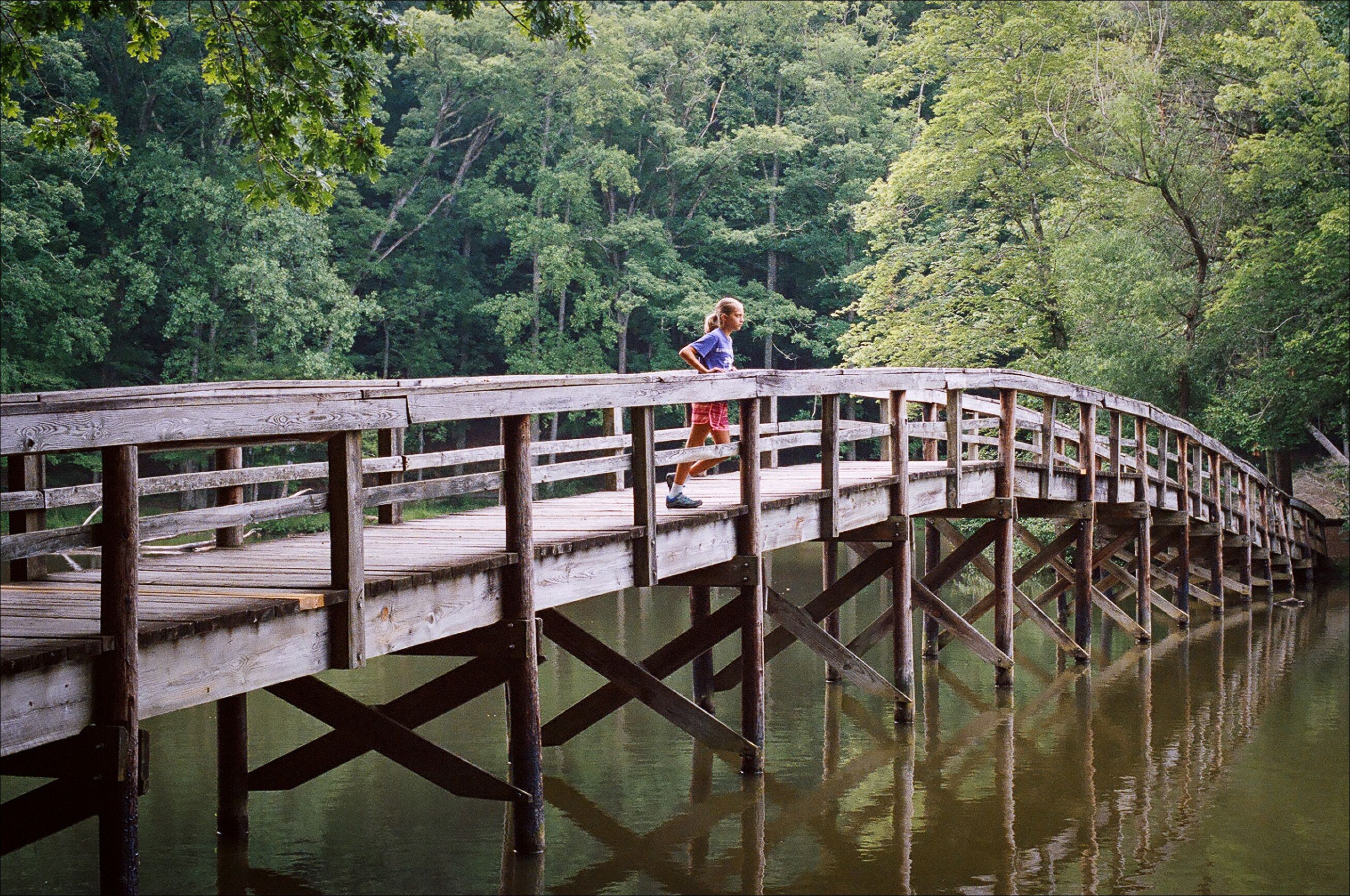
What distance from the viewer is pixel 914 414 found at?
27.3 metres

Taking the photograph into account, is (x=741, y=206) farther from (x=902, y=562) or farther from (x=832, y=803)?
(x=832, y=803)

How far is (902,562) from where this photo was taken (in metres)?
10.9

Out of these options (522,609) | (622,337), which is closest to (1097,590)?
(522,609)

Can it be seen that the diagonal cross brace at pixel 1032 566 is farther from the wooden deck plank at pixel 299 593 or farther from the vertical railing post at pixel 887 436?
the wooden deck plank at pixel 299 593

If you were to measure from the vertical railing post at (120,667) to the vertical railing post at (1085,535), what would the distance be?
36.6 ft

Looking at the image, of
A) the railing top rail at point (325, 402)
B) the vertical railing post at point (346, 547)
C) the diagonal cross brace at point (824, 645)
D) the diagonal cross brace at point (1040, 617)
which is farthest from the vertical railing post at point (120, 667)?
the diagonal cross brace at point (1040, 617)

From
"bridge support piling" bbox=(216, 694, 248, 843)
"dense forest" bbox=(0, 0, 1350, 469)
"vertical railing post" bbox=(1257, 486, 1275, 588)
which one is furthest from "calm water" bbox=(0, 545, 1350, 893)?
"vertical railing post" bbox=(1257, 486, 1275, 588)

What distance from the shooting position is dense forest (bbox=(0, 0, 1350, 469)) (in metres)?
21.2

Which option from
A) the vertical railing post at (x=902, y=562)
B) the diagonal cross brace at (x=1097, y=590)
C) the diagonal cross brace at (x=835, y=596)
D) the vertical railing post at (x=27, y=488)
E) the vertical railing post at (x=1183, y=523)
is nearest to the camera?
the vertical railing post at (x=27, y=488)

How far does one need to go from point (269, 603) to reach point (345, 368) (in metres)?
27.3

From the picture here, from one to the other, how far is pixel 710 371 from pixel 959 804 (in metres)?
3.22

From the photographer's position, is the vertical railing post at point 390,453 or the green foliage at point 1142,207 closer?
the vertical railing post at point 390,453

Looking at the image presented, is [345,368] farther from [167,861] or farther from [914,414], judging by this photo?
[167,861]

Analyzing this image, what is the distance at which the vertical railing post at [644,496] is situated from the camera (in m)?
7.60
